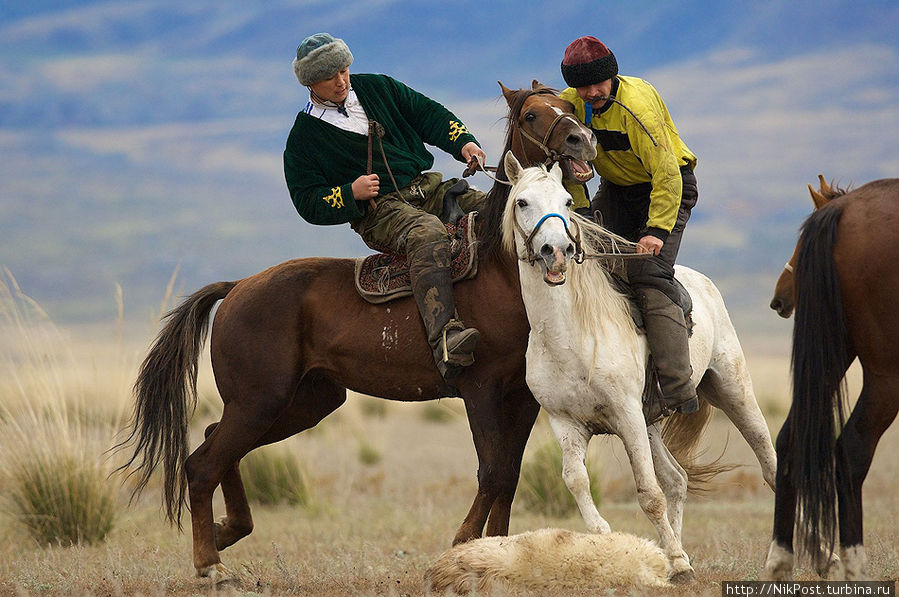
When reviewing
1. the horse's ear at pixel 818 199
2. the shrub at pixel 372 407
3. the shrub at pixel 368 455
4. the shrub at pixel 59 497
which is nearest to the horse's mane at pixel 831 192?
the horse's ear at pixel 818 199

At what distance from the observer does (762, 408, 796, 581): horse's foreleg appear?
4703 millimetres

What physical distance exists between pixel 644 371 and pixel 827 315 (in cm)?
124

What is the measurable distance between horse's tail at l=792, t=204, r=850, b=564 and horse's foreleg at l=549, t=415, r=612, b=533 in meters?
1.05

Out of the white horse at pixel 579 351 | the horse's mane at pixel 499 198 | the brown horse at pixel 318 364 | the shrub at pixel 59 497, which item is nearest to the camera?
the white horse at pixel 579 351

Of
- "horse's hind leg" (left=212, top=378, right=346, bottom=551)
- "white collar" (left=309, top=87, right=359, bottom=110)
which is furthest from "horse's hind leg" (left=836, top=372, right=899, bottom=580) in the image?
"white collar" (left=309, top=87, right=359, bottom=110)

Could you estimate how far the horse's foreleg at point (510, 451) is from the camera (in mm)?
5863

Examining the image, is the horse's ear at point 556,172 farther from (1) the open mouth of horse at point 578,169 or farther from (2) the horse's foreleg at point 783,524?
(2) the horse's foreleg at point 783,524

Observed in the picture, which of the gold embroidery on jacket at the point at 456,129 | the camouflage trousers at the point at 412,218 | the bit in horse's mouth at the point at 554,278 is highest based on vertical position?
the gold embroidery on jacket at the point at 456,129

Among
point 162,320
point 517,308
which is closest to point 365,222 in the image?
point 517,308

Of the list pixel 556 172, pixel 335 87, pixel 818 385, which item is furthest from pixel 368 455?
pixel 818 385

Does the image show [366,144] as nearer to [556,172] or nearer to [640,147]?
[556,172]

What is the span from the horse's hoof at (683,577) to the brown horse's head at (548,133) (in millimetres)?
2179

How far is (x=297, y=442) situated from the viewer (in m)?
11.5

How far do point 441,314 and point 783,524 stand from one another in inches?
85.4
